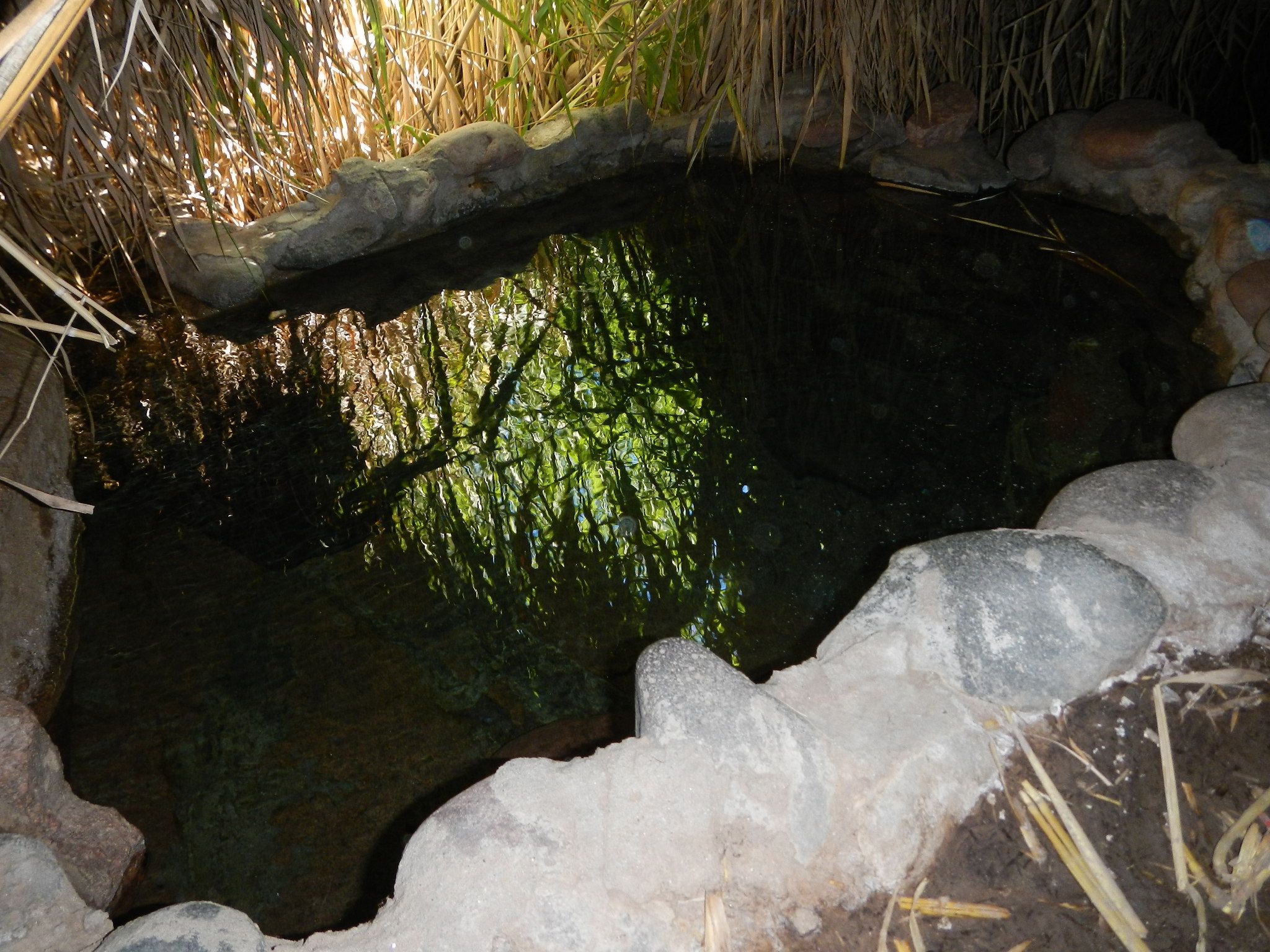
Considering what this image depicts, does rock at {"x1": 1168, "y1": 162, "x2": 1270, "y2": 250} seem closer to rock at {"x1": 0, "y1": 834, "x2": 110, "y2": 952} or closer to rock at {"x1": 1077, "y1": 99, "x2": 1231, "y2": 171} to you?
rock at {"x1": 1077, "y1": 99, "x2": 1231, "y2": 171}

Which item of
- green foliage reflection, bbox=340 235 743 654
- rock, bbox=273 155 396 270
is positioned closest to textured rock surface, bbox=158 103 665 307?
rock, bbox=273 155 396 270

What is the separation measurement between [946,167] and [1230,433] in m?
2.70

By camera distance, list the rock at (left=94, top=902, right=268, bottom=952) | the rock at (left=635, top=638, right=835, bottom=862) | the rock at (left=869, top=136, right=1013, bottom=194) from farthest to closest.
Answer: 1. the rock at (left=869, top=136, right=1013, bottom=194)
2. the rock at (left=635, top=638, right=835, bottom=862)
3. the rock at (left=94, top=902, right=268, bottom=952)

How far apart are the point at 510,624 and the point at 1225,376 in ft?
7.09

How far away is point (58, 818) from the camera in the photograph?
1.50 m

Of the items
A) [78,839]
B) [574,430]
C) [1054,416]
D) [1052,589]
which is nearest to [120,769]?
[78,839]

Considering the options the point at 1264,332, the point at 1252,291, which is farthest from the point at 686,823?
the point at 1252,291

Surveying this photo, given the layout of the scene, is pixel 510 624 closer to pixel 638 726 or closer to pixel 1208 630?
pixel 638 726

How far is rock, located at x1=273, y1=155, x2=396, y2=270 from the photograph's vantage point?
3.69m

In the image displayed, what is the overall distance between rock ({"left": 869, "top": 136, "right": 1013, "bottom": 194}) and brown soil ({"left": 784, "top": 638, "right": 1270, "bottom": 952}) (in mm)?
3111

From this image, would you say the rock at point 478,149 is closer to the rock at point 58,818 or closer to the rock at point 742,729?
the rock at point 58,818

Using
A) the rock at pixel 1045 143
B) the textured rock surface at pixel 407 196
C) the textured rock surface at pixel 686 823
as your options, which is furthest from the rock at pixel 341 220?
the textured rock surface at pixel 686 823

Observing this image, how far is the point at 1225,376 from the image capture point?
2633 millimetres

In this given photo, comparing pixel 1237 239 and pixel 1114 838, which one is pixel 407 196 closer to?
pixel 1237 239
